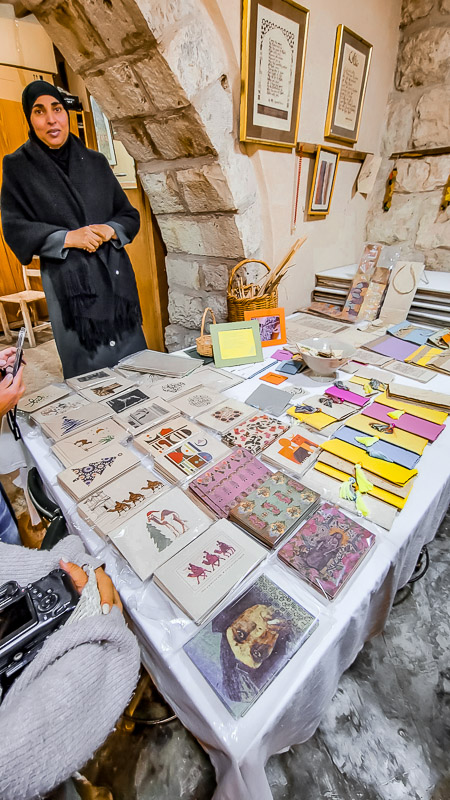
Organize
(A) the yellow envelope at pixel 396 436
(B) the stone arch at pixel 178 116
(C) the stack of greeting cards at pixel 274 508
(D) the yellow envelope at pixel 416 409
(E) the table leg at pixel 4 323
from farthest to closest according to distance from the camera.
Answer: (E) the table leg at pixel 4 323 → (B) the stone arch at pixel 178 116 → (D) the yellow envelope at pixel 416 409 → (A) the yellow envelope at pixel 396 436 → (C) the stack of greeting cards at pixel 274 508

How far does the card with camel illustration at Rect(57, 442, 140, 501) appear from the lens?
30.6 inches

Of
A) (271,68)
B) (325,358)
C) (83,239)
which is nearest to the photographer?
(325,358)

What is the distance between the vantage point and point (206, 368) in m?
1.34

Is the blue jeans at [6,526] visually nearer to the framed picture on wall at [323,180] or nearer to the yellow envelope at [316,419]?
the yellow envelope at [316,419]

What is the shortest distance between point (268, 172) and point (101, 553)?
1640 mm

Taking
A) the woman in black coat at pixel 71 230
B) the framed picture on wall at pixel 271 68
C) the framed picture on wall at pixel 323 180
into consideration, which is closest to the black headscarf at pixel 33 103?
the woman in black coat at pixel 71 230

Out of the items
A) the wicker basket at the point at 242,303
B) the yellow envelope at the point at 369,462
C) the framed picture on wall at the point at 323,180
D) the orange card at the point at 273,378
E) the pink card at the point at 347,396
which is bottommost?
the yellow envelope at the point at 369,462

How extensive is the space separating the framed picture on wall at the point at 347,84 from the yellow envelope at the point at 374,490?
1.76 m

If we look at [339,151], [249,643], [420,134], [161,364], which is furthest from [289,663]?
[420,134]

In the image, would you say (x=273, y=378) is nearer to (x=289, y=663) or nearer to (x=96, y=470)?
(x=96, y=470)

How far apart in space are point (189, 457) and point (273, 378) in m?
0.52

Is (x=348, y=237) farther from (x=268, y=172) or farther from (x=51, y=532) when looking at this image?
(x=51, y=532)

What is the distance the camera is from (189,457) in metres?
0.87

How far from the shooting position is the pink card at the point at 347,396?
3.58 feet
